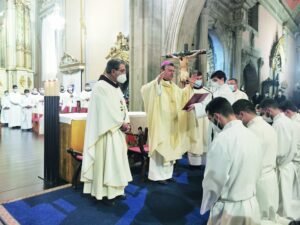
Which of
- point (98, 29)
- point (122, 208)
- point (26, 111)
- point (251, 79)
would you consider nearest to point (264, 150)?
point (122, 208)

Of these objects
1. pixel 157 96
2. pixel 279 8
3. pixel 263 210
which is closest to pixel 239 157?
pixel 263 210

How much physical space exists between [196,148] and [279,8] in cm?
1626

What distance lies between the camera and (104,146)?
3.37m

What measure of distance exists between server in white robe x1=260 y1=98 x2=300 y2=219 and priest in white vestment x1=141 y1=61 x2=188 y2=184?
1.45 meters

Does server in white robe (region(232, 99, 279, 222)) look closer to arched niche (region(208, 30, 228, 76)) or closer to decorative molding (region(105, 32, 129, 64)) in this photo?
decorative molding (region(105, 32, 129, 64))

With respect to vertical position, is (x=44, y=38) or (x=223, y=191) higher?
(x=44, y=38)

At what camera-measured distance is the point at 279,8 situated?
17.5 metres

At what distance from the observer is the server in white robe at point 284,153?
3148 millimetres

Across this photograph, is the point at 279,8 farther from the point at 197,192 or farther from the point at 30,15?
the point at 197,192

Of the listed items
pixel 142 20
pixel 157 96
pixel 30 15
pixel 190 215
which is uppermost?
pixel 30 15

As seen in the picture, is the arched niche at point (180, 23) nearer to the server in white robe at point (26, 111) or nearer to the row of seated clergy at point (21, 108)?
the row of seated clergy at point (21, 108)

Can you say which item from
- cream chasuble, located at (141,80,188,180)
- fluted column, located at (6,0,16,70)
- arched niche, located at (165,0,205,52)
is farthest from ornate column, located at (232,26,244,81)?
fluted column, located at (6,0,16,70)

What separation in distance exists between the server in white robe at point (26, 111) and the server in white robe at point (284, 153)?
960cm

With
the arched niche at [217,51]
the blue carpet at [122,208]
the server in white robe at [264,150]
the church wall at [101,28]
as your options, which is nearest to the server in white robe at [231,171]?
the server in white robe at [264,150]
